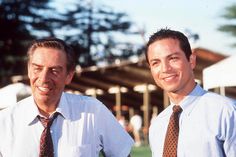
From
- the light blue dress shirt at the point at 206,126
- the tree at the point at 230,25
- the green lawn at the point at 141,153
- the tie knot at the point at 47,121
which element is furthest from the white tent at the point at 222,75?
the tree at the point at 230,25

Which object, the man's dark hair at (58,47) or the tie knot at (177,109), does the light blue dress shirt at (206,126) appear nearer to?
the tie knot at (177,109)

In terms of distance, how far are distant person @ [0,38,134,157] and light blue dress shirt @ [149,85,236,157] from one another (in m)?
0.50

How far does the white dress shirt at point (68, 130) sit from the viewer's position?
3668 millimetres

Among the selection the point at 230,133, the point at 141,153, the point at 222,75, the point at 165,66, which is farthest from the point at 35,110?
the point at 141,153

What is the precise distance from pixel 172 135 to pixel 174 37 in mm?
640

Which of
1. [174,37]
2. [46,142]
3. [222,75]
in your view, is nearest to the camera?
[46,142]

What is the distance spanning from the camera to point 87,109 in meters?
3.84

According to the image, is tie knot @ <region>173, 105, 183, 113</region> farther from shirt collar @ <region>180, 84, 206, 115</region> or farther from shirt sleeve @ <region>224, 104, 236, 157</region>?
shirt sleeve @ <region>224, 104, 236, 157</region>

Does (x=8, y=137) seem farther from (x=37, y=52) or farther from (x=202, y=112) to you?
(x=202, y=112)

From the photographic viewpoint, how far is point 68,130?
146 inches

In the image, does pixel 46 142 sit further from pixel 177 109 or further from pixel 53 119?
pixel 177 109

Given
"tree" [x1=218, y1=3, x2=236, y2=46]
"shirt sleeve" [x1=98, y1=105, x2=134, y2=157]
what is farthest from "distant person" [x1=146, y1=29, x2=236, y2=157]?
"tree" [x1=218, y1=3, x2=236, y2=46]

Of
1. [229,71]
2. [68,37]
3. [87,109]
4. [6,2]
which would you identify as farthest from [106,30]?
Result: [87,109]

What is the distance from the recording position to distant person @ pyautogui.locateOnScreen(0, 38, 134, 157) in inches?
144
